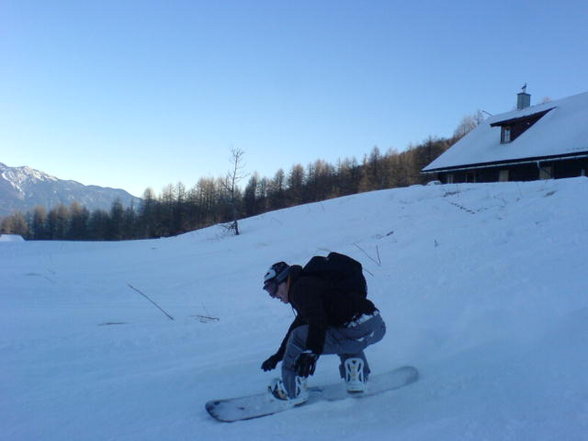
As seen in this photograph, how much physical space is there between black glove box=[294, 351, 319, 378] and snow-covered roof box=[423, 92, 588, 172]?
20.2 metres

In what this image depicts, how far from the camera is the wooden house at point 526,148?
19.2 meters

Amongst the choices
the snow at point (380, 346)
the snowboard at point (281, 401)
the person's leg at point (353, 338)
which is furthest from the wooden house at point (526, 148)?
the person's leg at point (353, 338)

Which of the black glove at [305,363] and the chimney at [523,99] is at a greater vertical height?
the chimney at [523,99]

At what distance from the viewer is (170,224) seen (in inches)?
2717

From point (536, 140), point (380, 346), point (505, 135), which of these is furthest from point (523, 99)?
point (380, 346)

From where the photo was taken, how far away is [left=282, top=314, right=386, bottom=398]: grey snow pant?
3.05 metres

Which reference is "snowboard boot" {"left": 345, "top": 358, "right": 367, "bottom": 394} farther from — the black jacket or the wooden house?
the wooden house

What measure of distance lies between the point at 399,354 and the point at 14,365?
3.99m

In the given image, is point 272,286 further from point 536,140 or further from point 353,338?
point 536,140

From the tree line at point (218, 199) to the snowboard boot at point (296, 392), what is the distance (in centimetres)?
5235

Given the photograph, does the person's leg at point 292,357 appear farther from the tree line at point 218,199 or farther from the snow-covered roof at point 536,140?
the tree line at point 218,199

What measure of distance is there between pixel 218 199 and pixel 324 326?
72248mm

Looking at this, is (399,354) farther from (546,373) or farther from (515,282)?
(515,282)

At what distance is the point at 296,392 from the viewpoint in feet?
10.2
